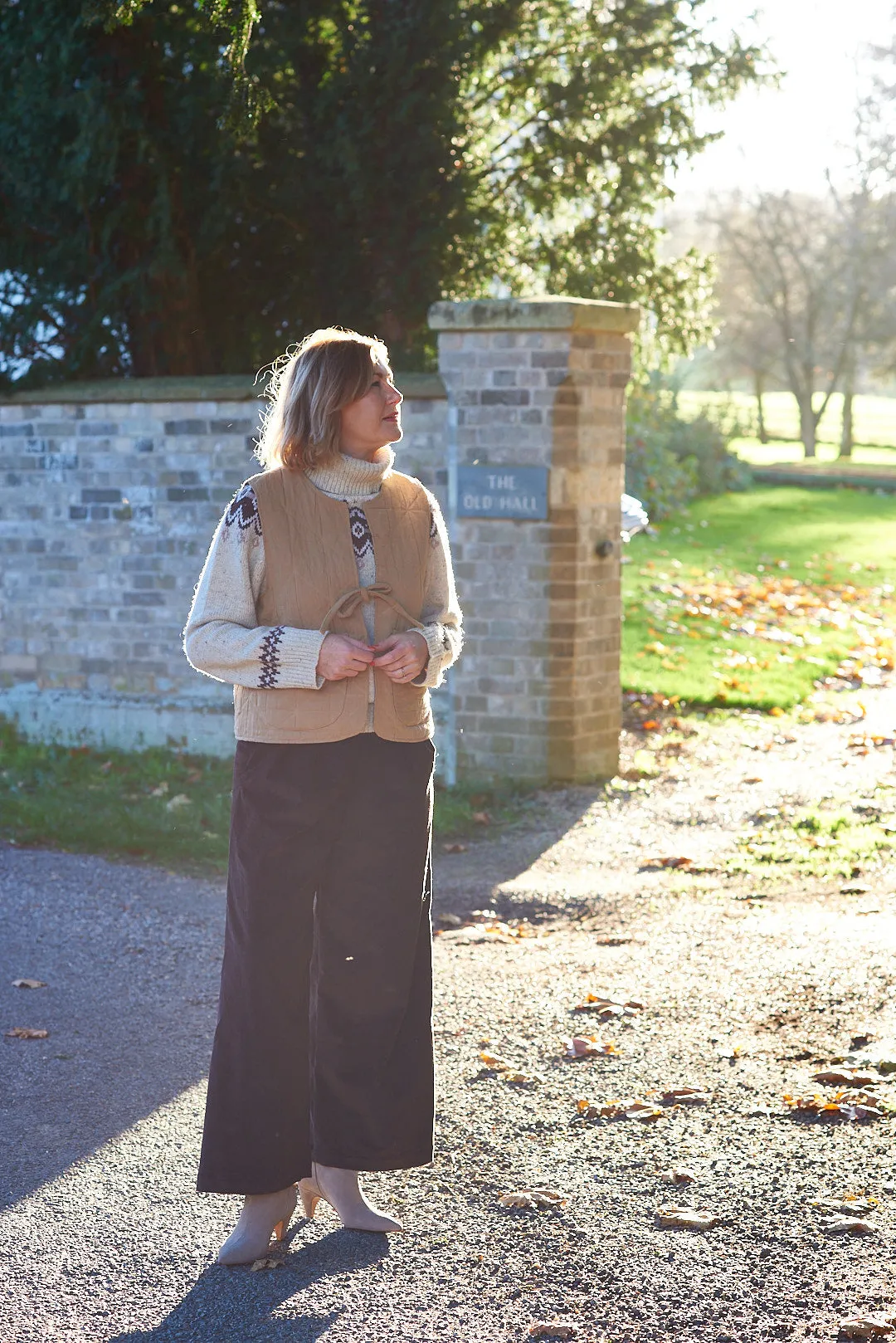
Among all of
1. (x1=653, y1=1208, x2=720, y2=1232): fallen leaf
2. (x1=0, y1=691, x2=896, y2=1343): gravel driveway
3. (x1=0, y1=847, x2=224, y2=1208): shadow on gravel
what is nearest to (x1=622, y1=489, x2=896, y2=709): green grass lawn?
(x1=0, y1=691, x2=896, y2=1343): gravel driveway

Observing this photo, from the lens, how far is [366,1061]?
12.2ft

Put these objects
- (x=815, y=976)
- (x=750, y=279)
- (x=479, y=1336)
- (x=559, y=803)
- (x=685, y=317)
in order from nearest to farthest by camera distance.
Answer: (x=479, y=1336) < (x=815, y=976) < (x=559, y=803) < (x=685, y=317) < (x=750, y=279)

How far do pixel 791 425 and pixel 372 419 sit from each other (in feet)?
181

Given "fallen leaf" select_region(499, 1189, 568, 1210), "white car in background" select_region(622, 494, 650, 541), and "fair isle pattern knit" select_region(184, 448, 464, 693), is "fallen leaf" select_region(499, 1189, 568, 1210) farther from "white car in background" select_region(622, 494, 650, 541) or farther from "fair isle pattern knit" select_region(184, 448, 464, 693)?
"white car in background" select_region(622, 494, 650, 541)

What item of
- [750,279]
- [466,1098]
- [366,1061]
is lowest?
[466,1098]

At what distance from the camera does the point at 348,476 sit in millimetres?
3711

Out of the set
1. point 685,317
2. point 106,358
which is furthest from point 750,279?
point 106,358

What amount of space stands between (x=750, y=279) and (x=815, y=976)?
4242 cm

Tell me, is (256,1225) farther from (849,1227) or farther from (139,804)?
(139,804)

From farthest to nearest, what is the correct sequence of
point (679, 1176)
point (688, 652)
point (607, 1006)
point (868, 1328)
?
point (688, 652), point (607, 1006), point (679, 1176), point (868, 1328)

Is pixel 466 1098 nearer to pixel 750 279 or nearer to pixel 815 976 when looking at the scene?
pixel 815 976

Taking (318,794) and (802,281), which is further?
(802,281)

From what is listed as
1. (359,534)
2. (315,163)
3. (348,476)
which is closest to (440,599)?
(359,534)

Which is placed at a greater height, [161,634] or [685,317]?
[685,317]
